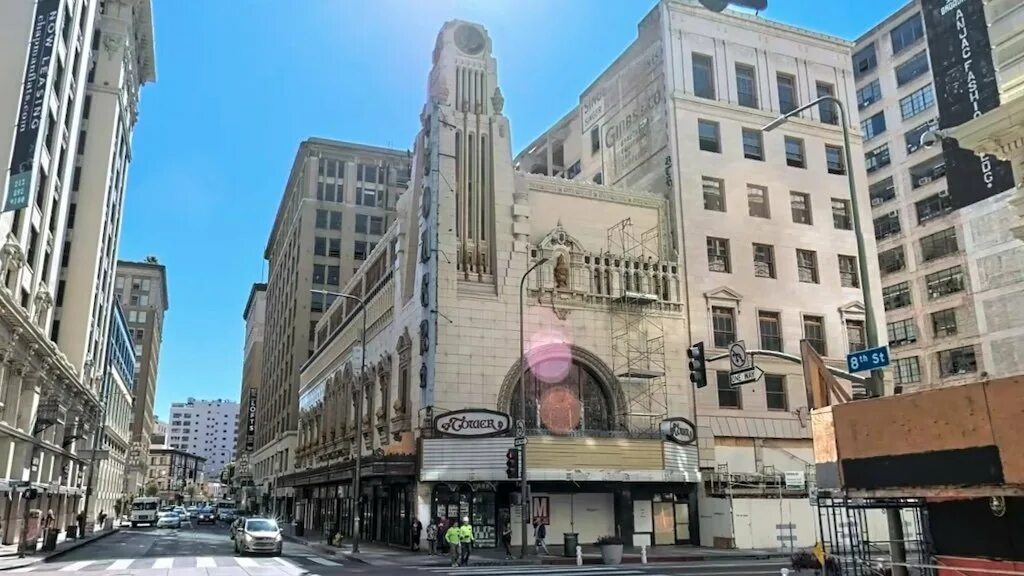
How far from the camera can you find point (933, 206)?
6375 cm

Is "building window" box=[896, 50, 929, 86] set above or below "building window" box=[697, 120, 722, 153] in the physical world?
above

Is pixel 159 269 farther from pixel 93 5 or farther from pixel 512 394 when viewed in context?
pixel 512 394

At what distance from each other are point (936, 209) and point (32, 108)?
63968 millimetres

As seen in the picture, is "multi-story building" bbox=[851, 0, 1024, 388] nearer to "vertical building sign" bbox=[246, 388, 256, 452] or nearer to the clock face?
the clock face

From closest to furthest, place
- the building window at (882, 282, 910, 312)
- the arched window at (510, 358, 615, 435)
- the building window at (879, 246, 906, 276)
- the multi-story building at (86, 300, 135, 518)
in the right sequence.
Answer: the arched window at (510, 358, 615, 435) < the building window at (882, 282, 910, 312) < the building window at (879, 246, 906, 276) < the multi-story building at (86, 300, 135, 518)

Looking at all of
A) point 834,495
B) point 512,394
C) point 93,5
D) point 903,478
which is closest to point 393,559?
point 512,394

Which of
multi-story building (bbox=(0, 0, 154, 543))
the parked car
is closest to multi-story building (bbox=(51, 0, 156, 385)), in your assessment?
multi-story building (bbox=(0, 0, 154, 543))

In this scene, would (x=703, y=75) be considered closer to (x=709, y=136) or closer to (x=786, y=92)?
(x=709, y=136)

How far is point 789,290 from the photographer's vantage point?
41031 millimetres

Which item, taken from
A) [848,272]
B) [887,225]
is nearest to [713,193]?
[848,272]

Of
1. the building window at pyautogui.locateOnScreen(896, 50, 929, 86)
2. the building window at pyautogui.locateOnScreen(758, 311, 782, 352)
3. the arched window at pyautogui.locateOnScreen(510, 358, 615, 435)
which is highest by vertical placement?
the building window at pyautogui.locateOnScreen(896, 50, 929, 86)

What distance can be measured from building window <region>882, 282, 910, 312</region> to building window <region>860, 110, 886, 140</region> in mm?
14628

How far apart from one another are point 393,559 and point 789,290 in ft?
82.9

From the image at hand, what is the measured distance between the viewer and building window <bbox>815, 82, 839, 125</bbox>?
44906mm
